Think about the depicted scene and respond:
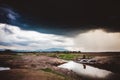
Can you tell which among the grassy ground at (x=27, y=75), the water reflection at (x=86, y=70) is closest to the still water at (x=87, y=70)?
the water reflection at (x=86, y=70)

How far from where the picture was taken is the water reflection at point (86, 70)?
3383 mm

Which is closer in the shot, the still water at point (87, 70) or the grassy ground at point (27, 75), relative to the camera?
the grassy ground at point (27, 75)

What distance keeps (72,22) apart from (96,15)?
0.40 metres

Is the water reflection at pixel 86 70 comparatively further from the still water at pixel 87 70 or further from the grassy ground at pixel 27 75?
the grassy ground at pixel 27 75

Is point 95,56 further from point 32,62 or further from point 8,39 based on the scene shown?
point 8,39

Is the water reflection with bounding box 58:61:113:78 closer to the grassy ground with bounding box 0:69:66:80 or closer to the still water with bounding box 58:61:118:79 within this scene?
the still water with bounding box 58:61:118:79

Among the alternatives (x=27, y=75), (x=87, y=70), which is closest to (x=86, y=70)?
(x=87, y=70)

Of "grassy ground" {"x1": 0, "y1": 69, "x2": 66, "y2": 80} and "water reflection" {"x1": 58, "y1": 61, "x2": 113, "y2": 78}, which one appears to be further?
"water reflection" {"x1": 58, "y1": 61, "x2": 113, "y2": 78}

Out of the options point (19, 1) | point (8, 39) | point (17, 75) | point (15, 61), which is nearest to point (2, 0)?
point (19, 1)

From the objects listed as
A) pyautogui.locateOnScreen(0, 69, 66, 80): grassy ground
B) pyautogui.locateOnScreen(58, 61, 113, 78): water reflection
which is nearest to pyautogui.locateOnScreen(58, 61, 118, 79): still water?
pyautogui.locateOnScreen(58, 61, 113, 78): water reflection

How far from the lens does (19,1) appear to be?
365cm

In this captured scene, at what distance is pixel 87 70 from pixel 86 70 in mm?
16

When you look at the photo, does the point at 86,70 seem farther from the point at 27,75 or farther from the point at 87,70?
the point at 27,75

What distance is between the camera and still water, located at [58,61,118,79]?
3.38 metres
